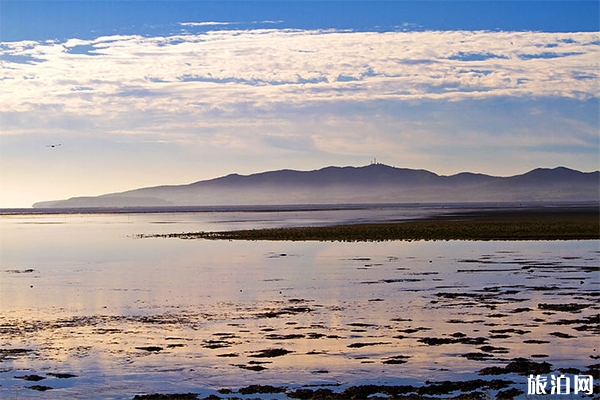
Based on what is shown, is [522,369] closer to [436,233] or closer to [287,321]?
[287,321]

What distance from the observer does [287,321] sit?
24.6 meters

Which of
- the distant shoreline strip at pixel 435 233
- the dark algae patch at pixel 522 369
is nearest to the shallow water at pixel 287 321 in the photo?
the dark algae patch at pixel 522 369

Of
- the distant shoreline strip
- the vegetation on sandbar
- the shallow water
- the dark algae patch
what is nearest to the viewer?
the dark algae patch

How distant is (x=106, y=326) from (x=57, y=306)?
205 inches

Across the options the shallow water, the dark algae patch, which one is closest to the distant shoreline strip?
the shallow water

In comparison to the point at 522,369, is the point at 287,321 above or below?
above

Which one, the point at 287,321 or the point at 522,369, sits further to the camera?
the point at 287,321

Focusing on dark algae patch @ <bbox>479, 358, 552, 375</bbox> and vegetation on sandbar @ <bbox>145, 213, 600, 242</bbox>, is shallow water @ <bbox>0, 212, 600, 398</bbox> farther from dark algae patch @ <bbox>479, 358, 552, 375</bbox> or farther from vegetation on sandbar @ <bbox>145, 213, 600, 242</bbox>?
vegetation on sandbar @ <bbox>145, 213, 600, 242</bbox>

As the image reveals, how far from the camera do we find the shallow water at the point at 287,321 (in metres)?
18.1

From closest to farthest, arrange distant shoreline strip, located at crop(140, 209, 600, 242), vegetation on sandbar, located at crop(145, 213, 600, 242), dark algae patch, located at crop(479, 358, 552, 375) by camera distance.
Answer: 1. dark algae patch, located at crop(479, 358, 552, 375)
2. distant shoreline strip, located at crop(140, 209, 600, 242)
3. vegetation on sandbar, located at crop(145, 213, 600, 242)

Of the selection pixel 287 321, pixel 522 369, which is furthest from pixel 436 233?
pixel 522 369

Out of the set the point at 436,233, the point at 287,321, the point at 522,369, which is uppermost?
the point at 436,233

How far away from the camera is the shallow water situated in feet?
59.3

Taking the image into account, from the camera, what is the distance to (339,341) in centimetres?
2128
